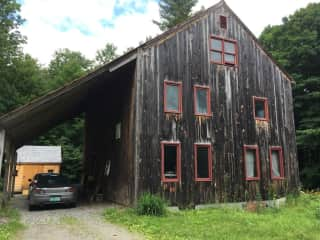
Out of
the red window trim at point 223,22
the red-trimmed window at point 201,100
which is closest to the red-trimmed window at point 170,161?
the red-trimmed window at point 201,100

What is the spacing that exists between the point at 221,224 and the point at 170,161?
411cm

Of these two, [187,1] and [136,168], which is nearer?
[136,168]

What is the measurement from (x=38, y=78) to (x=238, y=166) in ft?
100

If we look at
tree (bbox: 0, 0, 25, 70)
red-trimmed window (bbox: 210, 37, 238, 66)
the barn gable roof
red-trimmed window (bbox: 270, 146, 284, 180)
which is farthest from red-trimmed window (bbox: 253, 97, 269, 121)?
tree (bbox: 0, 0, 25, 70)

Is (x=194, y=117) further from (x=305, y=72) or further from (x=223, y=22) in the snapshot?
(x=305, y=72)

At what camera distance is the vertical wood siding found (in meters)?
12.6

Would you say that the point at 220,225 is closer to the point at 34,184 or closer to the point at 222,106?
the point at 222,106

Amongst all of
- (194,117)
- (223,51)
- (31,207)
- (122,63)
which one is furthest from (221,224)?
(223,51)

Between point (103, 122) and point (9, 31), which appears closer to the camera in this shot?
point (103, 122)

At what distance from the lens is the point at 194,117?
13648 mm

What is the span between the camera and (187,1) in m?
35.8

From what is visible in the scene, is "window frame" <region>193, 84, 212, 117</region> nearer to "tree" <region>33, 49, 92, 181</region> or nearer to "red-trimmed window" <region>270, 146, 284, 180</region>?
"red-trimmed window" <region>270, 146, 284, 180</region>

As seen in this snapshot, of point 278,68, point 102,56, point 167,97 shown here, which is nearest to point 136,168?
Answer: point 167,97

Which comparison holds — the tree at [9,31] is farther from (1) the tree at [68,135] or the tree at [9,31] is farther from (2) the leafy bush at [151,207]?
(2) the leafy bush at [151,207]
